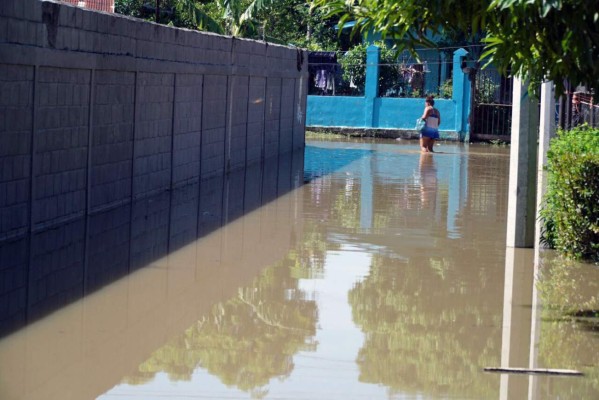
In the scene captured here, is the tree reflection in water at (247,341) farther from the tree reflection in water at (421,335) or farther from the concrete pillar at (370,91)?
the concrete pillar at (370,91)

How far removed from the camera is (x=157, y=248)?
1217 cm

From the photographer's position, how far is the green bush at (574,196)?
1088 cm

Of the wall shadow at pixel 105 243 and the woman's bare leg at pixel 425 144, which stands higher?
the woman's bare leg at pixel 425 144

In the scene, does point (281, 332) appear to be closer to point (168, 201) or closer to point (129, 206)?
point (129, 206)

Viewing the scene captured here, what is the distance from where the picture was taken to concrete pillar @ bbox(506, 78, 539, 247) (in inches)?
487

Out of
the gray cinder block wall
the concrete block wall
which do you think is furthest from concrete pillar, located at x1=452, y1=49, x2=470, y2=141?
the concrete block wall

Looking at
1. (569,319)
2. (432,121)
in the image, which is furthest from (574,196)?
(432,121)

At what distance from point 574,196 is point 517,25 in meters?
5.12

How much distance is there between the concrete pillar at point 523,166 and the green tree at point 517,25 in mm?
4951

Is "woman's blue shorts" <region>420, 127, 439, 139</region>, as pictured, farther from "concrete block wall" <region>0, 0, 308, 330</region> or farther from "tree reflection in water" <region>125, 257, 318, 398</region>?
"tree reflection in water" <region>125, 257, 318, 398</region>

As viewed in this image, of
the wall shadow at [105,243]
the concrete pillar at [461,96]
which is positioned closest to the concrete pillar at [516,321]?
the wall shadow at [105,243]

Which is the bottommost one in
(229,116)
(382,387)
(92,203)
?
(382,387)

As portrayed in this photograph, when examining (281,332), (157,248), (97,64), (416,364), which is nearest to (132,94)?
(97,64)

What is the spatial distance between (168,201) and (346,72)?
20.5 m
